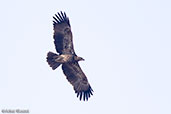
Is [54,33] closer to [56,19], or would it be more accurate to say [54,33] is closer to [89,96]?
[56,19]

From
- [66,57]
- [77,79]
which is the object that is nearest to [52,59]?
[66,57]

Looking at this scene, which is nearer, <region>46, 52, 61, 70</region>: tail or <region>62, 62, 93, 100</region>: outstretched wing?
<region>46, 52, 61, 70</region>: tail

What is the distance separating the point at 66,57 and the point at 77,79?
1855 mm

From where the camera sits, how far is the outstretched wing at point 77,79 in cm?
1961

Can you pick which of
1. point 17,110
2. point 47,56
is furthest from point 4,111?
point 47,56

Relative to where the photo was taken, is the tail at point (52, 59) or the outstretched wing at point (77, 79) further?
the outstretched wing at point (77, 79)

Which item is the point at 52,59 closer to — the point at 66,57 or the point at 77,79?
the point at 66,57

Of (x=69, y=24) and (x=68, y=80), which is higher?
(x=69, y=24)

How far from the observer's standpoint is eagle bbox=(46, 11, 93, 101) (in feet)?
60.8

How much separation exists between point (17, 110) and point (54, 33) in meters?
4.75

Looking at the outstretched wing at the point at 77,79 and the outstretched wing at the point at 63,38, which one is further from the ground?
the outstretched wing at the point at 63,38

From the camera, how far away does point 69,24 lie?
19281 millimetres

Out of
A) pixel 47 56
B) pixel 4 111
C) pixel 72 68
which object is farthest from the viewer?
pixel 72 68

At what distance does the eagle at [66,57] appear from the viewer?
Result: 18547 millimetres
